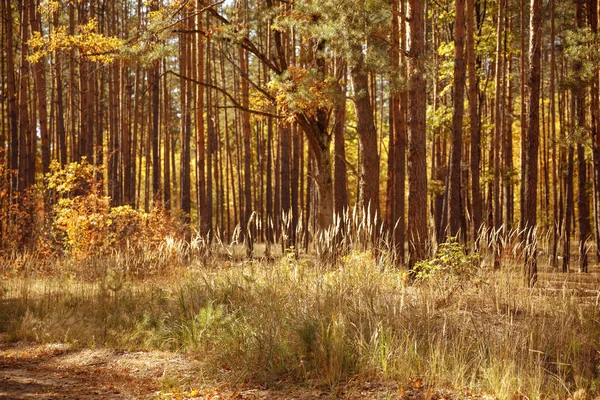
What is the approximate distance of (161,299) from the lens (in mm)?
7148

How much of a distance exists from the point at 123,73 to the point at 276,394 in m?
21.0

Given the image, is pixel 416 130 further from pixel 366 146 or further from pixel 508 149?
pixel 508 149

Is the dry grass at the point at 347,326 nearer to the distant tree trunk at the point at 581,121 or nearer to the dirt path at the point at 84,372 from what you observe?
the dirt path at the point at 84,372

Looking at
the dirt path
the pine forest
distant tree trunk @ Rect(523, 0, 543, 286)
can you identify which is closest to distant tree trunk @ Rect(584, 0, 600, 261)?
the pine forest

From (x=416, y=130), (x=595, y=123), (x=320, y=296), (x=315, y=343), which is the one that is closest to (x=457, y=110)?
(x=416, y=130)

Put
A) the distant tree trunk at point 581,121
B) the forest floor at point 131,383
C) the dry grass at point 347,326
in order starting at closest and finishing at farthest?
the forest floor at point 131,383 → the dry grass at point 347,326 → the distant tree trunk at point 581,121

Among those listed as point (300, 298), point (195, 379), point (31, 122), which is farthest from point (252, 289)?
point (31, 122)

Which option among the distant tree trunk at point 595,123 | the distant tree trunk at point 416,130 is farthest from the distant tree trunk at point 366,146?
the distant tree trunk at point 595,123

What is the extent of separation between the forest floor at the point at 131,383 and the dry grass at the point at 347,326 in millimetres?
131

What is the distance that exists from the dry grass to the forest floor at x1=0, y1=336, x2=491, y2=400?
0.43ft

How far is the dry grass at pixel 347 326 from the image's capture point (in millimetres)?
4379

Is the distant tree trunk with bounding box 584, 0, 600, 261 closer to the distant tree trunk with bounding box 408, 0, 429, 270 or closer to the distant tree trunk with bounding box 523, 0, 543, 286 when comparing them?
the distant tree trunk with bounding box 523, 0, 543, 286

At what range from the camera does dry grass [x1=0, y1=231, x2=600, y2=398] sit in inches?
172

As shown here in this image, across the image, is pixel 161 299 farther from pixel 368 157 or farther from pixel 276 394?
pixel 368 157
